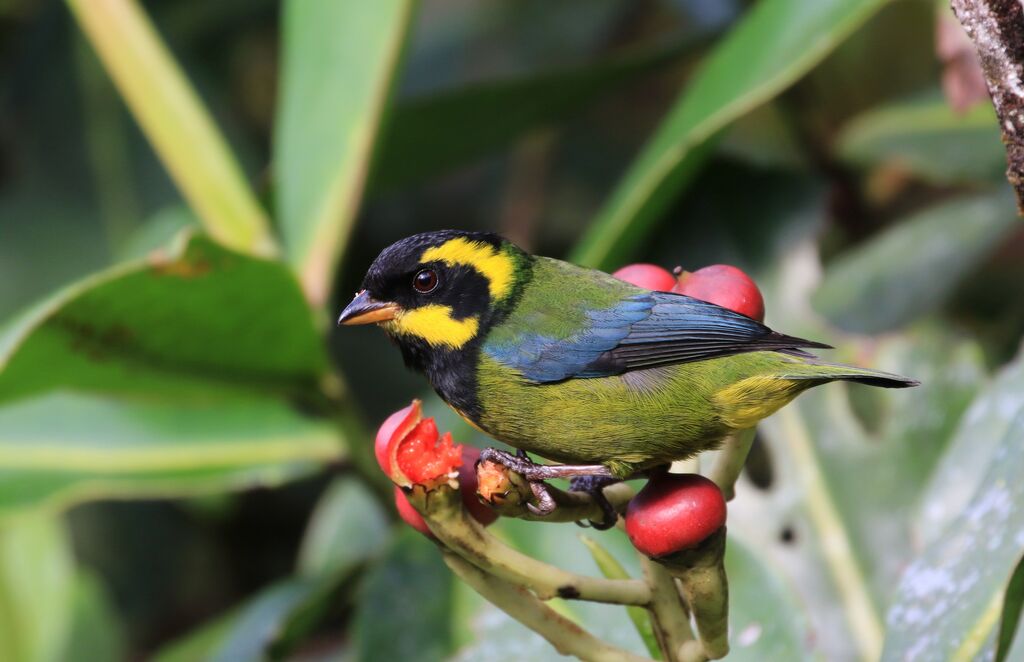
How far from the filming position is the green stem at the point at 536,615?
97 centimetres

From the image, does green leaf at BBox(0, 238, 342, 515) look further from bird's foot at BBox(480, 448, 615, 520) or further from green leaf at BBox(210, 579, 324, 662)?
bird's foot at BBox(480, 448, 615, 520)

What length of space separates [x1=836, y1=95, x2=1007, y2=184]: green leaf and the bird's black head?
1136mm

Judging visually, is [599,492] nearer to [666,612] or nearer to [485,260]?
[666,612]

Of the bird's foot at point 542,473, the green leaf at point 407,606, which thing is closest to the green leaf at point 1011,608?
the bird's foot at point 542,473

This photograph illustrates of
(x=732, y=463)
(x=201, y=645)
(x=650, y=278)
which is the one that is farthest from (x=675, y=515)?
(x=201, y=645)

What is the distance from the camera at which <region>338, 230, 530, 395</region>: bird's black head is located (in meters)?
1.30

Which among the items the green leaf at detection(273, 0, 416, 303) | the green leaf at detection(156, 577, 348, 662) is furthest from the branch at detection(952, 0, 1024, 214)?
the green leaf at detection(156, 577, 348, 662)

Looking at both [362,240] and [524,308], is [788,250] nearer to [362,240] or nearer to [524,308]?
[524,308]

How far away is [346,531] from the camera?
2.68m

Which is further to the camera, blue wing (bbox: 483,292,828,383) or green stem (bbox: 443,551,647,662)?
blue wing (bbox: 483,292,828,383)

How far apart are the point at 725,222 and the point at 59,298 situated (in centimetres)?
125

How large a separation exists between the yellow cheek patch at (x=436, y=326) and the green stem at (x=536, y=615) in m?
0.39

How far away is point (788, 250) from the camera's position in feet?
7.25

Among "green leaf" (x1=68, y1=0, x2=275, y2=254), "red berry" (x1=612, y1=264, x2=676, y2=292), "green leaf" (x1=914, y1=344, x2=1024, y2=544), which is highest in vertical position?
"green leaf" (x1=68, y1=0, x2=275, y2=254)
